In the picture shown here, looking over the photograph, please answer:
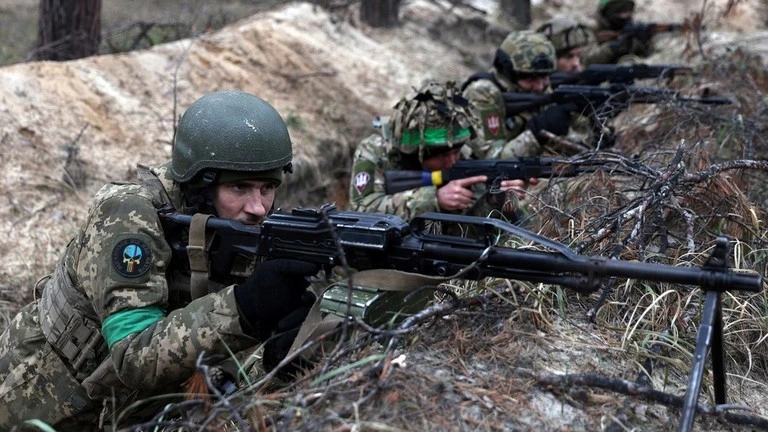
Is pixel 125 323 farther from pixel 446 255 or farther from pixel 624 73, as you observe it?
pixel 624 73

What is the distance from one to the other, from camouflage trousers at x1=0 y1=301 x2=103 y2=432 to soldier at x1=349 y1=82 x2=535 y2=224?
2.53m

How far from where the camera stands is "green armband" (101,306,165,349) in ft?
9.44

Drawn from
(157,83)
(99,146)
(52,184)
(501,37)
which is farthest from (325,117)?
(501,37)

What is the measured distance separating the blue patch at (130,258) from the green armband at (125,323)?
0.13 m

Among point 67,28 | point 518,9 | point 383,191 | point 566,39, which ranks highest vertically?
point 518,9

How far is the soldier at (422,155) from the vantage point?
16.9 feet

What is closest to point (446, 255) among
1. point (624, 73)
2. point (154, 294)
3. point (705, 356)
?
point (705, 356)

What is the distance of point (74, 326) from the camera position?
10.2 feet

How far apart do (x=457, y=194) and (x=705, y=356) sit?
2.91 meters

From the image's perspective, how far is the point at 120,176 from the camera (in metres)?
6.12

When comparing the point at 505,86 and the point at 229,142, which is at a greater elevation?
the point at 229,142

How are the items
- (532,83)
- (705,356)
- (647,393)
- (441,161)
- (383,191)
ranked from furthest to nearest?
(532,83) < (383,191) < (441,161) < (647,393) < (705,356)

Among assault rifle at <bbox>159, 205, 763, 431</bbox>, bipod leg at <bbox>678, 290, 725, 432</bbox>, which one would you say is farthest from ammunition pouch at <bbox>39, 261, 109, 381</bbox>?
bipod leg at <bbox>678, 290, 725, 432</bbox>

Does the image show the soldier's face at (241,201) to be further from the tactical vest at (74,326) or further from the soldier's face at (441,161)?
the soldier's face at (441,161)
